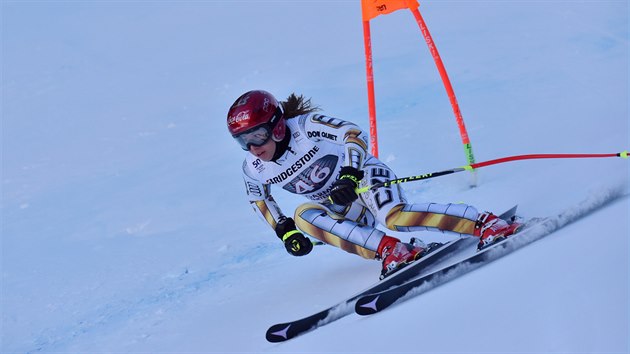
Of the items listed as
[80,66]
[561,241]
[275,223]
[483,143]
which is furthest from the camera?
[80,66]

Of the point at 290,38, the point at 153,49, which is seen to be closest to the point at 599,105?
the point at 290,38

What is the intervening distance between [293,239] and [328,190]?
38 centimetres

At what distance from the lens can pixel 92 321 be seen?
5469 millimetres

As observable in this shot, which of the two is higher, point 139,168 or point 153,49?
point 153,49

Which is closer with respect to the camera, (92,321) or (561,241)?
(561,241)

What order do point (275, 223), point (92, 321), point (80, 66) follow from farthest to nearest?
1. point (80, 66)
2. point (92, 321)
3. point (275, 223)

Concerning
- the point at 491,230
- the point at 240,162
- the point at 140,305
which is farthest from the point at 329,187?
the point at 240,162

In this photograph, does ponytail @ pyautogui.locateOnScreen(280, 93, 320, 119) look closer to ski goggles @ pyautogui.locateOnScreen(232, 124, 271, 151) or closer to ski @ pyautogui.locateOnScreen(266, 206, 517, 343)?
ski goggles @ pyautogui.locateOnScreen(232, 124, 271, 151)

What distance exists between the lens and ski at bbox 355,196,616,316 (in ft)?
12.5

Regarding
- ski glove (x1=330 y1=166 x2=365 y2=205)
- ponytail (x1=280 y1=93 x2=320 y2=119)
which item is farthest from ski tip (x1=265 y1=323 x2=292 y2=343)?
ponytail (x1=280 y1=93 x2=320 y2=119)

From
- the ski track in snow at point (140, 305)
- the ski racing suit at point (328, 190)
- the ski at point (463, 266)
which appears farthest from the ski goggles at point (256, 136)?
the ski track in snow at point (140, 305)

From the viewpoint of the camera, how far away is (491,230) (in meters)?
4.15

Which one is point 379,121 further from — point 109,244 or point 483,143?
A: point 109,244

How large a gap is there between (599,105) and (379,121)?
8.38ft
